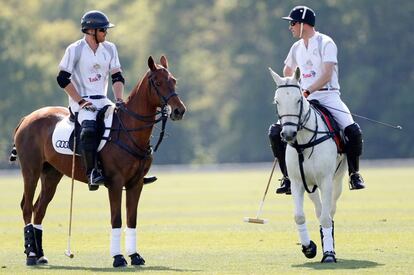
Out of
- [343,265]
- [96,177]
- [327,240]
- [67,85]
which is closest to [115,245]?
[96,177]

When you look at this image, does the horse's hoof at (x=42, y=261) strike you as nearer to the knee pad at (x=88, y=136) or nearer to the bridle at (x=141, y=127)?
the knee pad at (x=88, y=136)

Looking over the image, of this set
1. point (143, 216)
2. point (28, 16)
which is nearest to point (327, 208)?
point (143, 216)

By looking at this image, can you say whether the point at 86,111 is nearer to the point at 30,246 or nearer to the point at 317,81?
the point at 30,246

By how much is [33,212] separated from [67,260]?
3.20ft

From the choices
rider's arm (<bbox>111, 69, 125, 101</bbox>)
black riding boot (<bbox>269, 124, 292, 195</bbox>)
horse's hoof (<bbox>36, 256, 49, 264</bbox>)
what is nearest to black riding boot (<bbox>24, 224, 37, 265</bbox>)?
horse's hoof (<bbox>36, 256, 49, 264</bbox>)

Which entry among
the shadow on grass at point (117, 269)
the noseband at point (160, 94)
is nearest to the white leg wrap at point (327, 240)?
the shadow on grass at point (117, 269)

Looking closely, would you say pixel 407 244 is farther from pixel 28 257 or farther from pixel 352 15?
pixel 352 15

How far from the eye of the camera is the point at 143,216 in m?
27.8

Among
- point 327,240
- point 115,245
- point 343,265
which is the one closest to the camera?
point 343,265

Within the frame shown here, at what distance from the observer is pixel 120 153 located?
1667 cm

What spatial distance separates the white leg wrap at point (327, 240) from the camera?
1614 centimetres

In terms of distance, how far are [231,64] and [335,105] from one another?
64.8m

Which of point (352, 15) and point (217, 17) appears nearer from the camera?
point (352, 15)

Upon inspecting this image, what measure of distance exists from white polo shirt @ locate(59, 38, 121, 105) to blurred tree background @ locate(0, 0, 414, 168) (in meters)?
50.8
